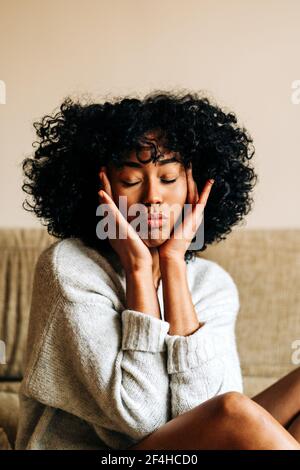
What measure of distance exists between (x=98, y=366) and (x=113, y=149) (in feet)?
1.49

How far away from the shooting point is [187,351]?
1253 mm

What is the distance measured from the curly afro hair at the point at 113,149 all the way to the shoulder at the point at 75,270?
0.22 ft

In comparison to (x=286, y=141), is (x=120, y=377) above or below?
below

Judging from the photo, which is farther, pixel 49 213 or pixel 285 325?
pixel 285 325

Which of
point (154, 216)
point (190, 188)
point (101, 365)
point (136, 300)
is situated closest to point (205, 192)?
point (190, 188)

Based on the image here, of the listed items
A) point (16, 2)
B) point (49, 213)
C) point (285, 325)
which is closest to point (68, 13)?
point (16, 2)

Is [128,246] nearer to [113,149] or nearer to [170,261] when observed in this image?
[170,261]

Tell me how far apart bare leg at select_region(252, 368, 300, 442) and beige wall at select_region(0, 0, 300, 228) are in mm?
1033

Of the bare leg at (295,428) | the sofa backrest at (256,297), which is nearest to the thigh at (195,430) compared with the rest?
the bare leg at (295,428)

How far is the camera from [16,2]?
2.26 metres

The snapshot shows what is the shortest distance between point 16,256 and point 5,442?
2.00 ft

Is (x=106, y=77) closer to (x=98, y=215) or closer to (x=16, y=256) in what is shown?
(x=16, y=256)

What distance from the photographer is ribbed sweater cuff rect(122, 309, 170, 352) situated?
125 centimetres

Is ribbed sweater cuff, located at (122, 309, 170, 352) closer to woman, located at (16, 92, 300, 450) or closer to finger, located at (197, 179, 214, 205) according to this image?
woman, located at (16, 92, 300, 450)
